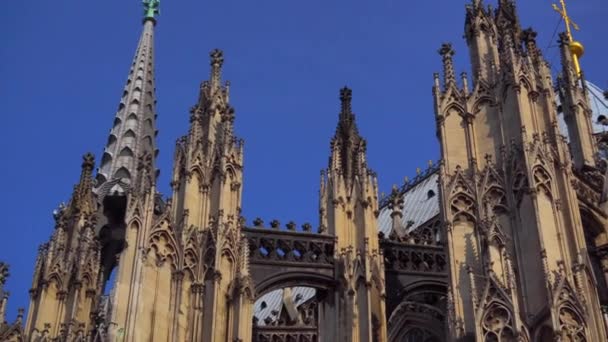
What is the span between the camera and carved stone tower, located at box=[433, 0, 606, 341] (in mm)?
21609

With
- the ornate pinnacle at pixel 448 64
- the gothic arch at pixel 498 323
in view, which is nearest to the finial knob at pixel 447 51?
the ornate pinnacle at pixel 448 64

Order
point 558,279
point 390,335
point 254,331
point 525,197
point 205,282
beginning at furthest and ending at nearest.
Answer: point 254,331
point 390,335
point 205,282
point 525,197
point 558,279

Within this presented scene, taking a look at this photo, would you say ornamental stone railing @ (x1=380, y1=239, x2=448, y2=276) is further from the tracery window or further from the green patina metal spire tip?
the green patina metal spire tip

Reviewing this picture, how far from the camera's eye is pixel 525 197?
77.8 ft

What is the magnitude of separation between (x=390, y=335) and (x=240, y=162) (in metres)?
6.70

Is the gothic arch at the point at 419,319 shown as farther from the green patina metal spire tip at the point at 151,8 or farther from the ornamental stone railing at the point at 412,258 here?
the green patina metal spire tip at the point at 151,8

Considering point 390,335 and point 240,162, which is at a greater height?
point 240,162

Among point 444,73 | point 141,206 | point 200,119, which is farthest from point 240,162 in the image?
point 444,73

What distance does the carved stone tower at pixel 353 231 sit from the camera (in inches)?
1016

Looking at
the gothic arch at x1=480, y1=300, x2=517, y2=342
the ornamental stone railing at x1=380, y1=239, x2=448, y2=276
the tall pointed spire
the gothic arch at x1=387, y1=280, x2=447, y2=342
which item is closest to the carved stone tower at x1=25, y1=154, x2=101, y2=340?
the tall pointed spire

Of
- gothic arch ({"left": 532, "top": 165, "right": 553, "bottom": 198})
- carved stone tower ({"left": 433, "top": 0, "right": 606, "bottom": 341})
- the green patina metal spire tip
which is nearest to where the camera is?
carved stone tower ({"left": 433, "top": 0, "right": 606, "bottom": 341})

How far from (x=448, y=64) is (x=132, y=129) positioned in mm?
19950

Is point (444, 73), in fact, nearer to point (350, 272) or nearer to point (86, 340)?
point (350, 272)

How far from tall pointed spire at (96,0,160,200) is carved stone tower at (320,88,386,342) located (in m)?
11.9
